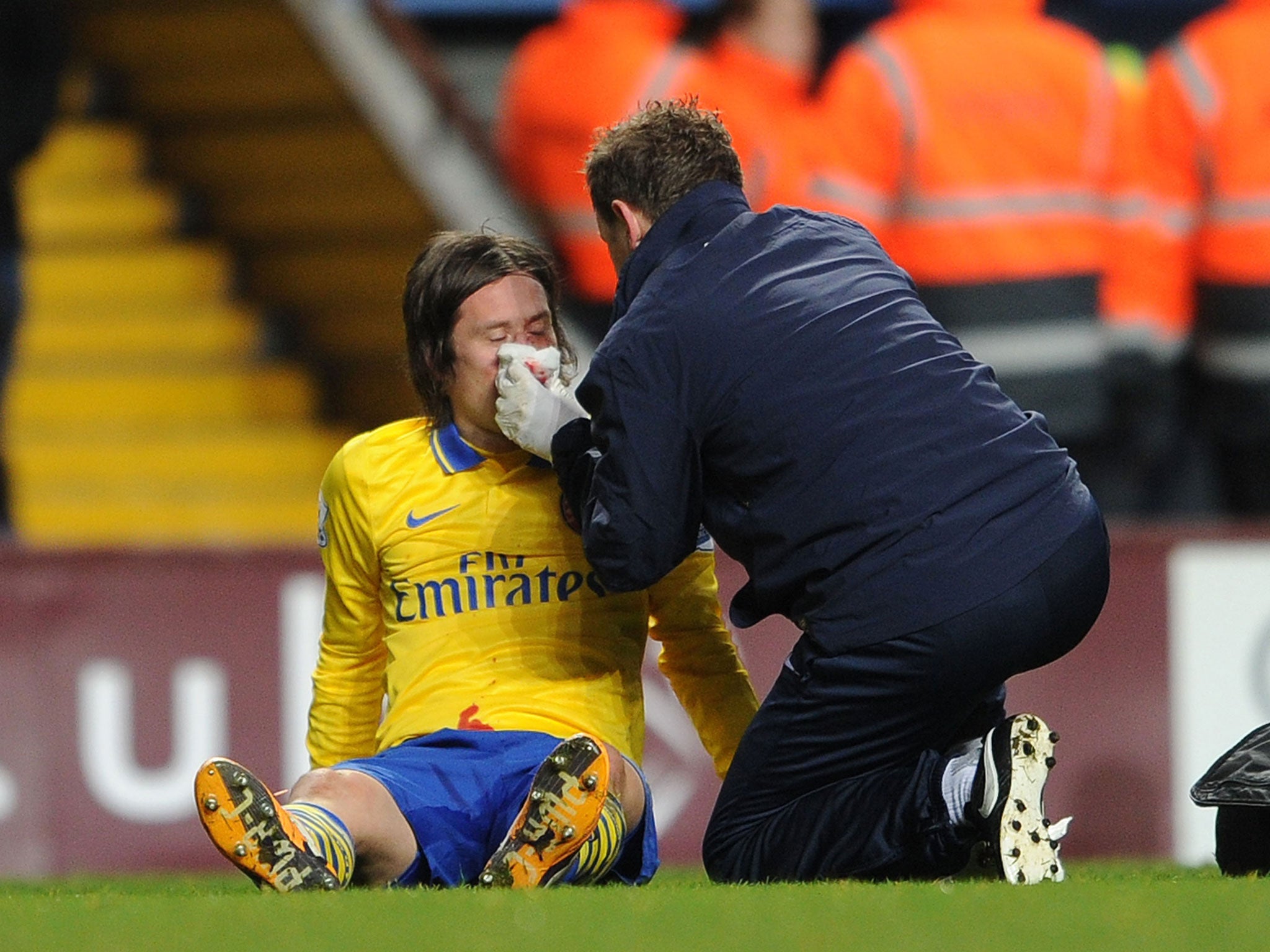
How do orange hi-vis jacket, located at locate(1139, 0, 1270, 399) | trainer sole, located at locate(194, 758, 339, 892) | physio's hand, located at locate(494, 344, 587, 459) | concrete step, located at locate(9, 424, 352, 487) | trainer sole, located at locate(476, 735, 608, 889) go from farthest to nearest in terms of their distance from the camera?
concrete step, located at locate(9, 424, 352, 487) < orange hi-vis jacket, located at locate(1139, 0, 1270, 399) < physio's hand, located at locate(494, 344, 587, 459) < trainer sole, located at locate(476, 735, 608, 889) < trainer sole, located at locate(194, 758, 339, 892)

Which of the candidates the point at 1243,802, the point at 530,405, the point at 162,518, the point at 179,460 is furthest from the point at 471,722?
the point at 179,460

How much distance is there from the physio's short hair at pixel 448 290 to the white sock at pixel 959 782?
2.86 feet

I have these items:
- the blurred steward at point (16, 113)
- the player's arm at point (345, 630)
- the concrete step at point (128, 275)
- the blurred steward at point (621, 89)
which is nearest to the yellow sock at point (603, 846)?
the player's arm at point (345, 630)

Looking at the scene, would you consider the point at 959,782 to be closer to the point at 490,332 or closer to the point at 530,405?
the point at 530,405

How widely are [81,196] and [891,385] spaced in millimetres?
6182

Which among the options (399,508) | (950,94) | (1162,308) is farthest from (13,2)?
(399,508)

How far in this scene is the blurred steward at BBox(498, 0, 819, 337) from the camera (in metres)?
7.45

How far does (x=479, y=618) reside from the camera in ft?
10.8

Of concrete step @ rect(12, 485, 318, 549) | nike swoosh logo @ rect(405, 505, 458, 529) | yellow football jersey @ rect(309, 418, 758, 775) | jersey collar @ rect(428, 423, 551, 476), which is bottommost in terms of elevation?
concrete step @ rect(12, 485, 318, 549)

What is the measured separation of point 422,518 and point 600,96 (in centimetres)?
436

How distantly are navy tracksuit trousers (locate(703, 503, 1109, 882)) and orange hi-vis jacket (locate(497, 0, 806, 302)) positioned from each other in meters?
4.33

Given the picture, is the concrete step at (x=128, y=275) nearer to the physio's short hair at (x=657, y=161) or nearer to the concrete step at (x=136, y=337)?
Answer: the concrete step at (x=136, y=337)

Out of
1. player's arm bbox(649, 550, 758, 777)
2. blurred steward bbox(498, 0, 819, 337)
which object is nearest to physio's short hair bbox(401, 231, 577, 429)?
player's arm bbox(649, 550, 758, 777)

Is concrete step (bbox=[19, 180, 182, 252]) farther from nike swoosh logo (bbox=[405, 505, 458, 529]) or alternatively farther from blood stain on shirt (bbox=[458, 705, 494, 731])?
blood stain on shirt (bbox=[458, 705, 494, 731])
